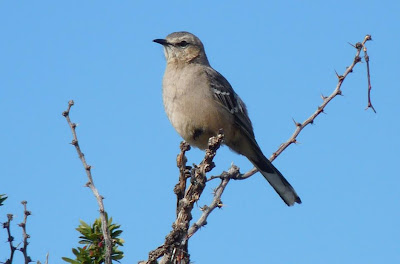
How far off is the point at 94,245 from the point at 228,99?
3.86 metres

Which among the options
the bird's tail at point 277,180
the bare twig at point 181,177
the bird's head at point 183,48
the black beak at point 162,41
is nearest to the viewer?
the bare twig at point 181,177

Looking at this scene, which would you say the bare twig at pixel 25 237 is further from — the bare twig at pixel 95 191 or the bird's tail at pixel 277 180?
the bird's tail at pixel 277 180

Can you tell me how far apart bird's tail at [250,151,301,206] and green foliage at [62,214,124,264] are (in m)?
3.22

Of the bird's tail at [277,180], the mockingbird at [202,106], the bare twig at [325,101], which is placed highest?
the mockingbird at [202,106]

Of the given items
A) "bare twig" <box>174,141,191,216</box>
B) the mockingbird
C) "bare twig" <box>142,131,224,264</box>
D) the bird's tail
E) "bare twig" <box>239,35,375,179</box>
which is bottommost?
"bare twig" <box>142,131,224,264</box>

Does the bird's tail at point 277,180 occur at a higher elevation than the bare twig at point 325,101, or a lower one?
higher

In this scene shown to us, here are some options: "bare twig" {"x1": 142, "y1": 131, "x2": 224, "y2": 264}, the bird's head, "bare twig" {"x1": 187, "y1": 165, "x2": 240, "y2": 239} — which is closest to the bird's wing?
the bird's head

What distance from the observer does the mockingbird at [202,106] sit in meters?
6.28

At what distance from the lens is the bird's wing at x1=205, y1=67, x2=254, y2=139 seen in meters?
6.73

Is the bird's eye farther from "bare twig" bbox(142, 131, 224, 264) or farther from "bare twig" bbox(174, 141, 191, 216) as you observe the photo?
"bare twig" bbox(142, 131, 224, 264)

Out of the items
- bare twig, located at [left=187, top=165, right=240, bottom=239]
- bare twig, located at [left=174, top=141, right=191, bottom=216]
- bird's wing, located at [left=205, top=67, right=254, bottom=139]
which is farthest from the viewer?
bird's wing, located at [left=205, top=67, right=254, bottom=139]

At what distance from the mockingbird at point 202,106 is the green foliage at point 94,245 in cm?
301

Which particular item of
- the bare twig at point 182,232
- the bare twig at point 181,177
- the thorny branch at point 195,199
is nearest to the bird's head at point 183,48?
the thorny branch at point 195,199

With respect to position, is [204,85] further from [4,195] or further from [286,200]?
[4,195]
